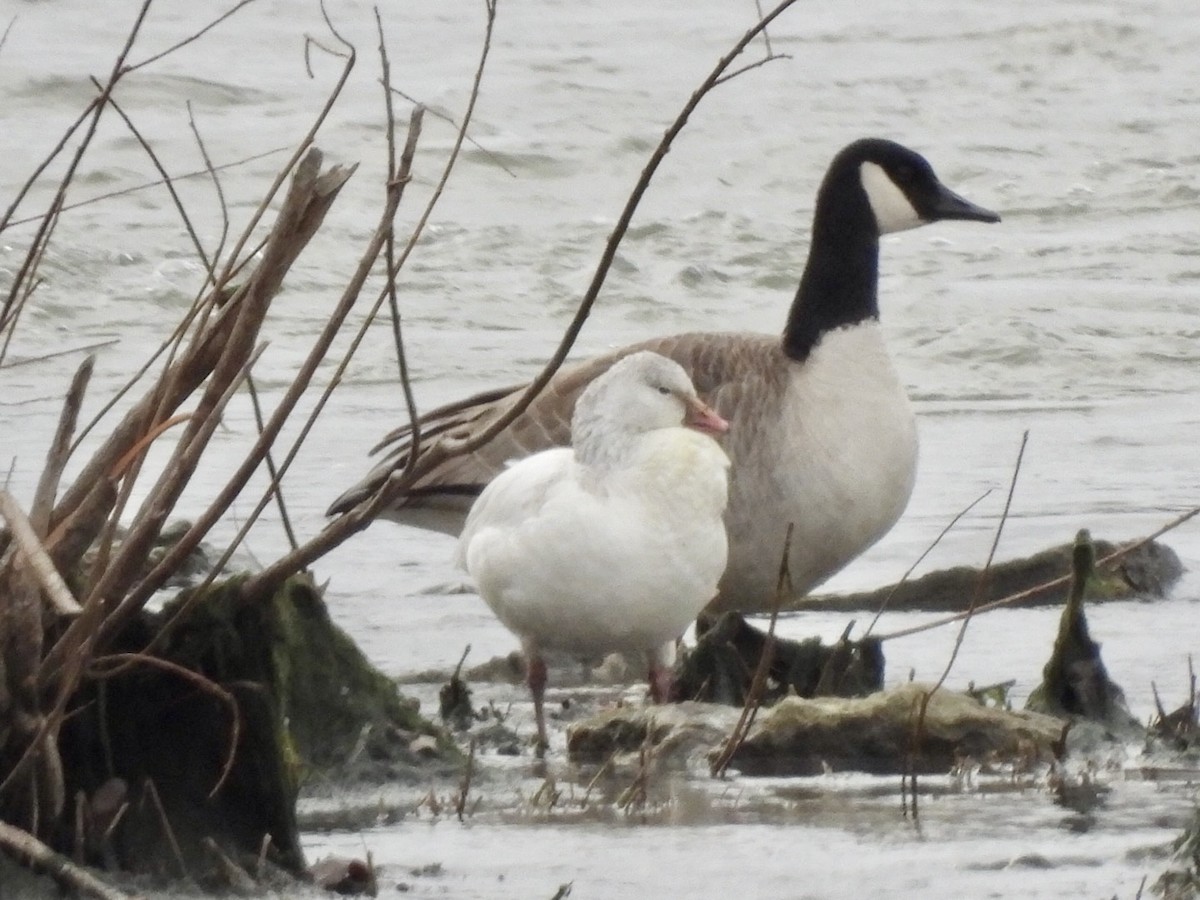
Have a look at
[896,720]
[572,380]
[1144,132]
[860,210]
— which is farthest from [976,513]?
[1144,132]

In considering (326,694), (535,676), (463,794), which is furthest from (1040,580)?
(463,794)

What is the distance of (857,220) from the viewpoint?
8727 mm

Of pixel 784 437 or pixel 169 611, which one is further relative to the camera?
pixel 784 437

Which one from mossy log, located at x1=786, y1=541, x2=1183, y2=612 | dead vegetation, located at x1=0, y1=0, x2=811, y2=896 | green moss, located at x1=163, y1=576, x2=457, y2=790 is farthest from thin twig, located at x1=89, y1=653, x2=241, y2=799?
mossy log, located at x1=786, y1=541, x2=1183, y2=612

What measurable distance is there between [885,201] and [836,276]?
51cm

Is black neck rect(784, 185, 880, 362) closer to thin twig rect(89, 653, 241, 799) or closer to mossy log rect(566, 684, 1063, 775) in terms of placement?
mossy log rect(566, 684, 1063, 775)

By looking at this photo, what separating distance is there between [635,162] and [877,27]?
250 inches

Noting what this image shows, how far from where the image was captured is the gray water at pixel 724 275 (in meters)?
4.54

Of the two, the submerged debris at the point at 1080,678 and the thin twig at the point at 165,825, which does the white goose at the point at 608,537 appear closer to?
the submerged debris at the point at 1080,678

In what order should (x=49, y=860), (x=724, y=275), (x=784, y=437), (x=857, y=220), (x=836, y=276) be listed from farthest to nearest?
(x=724, y=275) < (x=857, y=220) < (x=836, y=276) < (x=784, y=437) < (x=49, y=860)

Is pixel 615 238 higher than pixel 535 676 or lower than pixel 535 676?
higher

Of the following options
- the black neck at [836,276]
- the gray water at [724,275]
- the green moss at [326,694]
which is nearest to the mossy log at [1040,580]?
the gray water at [724,275]

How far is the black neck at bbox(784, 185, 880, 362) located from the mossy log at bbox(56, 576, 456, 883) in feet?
14.6

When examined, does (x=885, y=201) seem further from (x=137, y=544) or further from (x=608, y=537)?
(x=137, y=544)
